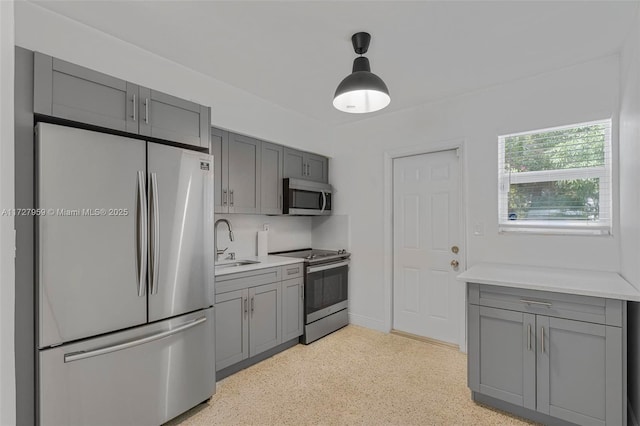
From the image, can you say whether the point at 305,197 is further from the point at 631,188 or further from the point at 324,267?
the point at 631,188

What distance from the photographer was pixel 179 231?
212 cm

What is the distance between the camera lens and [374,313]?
384cm

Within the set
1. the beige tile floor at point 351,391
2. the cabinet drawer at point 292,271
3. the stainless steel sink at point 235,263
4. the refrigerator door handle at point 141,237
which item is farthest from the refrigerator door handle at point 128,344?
the cabinet drawer at point 292,271

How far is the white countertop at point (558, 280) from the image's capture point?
189cm

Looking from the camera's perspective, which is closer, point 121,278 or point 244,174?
point 121,278

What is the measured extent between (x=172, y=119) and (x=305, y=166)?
1984mm

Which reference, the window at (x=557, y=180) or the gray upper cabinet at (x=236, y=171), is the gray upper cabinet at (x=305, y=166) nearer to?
the gray upper cabinet at (x=236, y=171)

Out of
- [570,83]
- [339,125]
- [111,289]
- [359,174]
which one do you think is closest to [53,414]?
[111,289]

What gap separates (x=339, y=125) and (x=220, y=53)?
2.06m

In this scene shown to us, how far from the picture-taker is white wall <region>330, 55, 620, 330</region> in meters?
2.53

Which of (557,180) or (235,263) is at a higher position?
(557,180)

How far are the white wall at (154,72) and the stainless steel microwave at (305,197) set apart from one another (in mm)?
476

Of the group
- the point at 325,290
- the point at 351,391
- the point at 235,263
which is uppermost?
the point at 235,263

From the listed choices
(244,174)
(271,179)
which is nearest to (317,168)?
(271,179)
